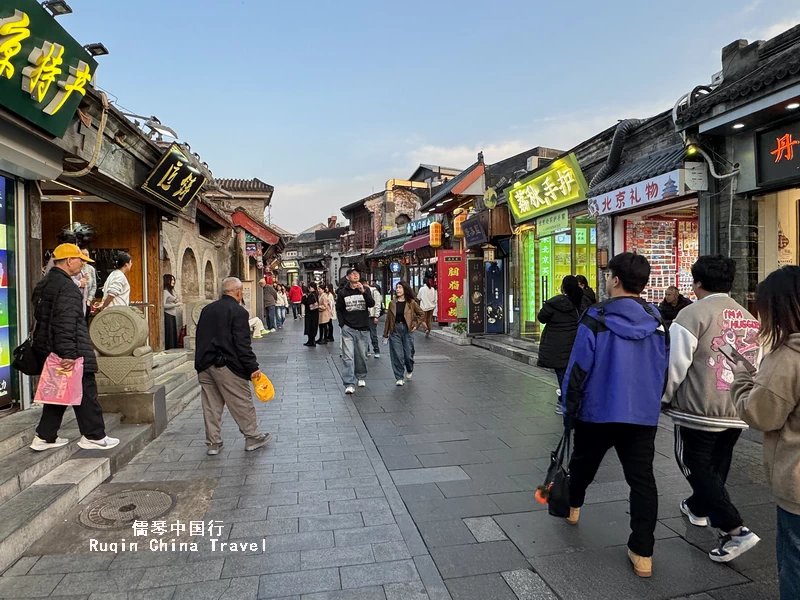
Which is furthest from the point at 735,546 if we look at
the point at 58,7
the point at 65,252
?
the point at 58,7

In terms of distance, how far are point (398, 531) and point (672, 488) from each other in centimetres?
235

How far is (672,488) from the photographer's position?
420 cm

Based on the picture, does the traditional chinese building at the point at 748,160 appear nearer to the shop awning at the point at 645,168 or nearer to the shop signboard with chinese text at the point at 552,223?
the shop awning at the point at 645,168

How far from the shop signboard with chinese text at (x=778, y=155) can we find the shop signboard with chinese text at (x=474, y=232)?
26.6ft

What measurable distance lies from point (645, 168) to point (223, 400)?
22.7 ft

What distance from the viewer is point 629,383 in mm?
2971

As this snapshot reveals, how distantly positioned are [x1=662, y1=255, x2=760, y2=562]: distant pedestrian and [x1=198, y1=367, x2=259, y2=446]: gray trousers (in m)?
3.82

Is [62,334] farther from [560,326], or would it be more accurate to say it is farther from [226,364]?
[560,326]

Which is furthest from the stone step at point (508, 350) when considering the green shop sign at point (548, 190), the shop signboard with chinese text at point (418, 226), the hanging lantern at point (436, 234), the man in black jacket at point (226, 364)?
the shop signboard with chinese text at point (418, 226)

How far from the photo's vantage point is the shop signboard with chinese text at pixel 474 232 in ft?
46.7

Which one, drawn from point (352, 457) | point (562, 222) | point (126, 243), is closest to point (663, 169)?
point (562, 222)

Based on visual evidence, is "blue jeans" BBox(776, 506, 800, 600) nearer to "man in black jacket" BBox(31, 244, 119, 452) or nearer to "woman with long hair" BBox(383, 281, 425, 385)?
"man in black jacket" BBox(31, 244, 119, 452)

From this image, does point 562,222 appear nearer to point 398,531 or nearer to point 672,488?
point 672,488

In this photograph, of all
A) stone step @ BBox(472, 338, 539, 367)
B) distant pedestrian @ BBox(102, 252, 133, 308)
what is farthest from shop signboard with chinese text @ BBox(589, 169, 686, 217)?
distant pedestrian @ BBox(102, 252, 133, 308)
